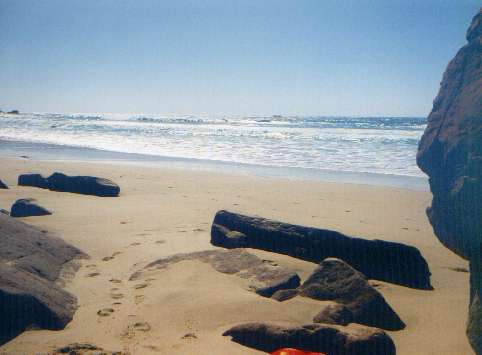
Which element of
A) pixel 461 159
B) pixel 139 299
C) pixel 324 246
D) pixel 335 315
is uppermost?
pixel 461 159

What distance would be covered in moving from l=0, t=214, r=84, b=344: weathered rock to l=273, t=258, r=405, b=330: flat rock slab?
70.4 inches

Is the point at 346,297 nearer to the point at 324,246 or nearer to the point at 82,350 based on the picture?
the point at 324,246

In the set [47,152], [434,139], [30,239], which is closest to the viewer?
[434,139]

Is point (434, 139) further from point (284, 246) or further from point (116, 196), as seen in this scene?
point (116, 196)

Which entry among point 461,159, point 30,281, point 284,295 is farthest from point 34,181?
point 461,159

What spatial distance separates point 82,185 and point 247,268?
5.55 meters

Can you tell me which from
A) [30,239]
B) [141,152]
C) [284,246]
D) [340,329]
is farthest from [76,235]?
[141,152]

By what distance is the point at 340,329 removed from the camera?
2.75m

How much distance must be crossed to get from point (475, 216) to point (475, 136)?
54 cm

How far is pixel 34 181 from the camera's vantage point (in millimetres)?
9188

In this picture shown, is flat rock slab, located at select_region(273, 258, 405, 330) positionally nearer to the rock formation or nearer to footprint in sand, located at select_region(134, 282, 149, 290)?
the rock formation

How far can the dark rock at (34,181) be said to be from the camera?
29.7 feet

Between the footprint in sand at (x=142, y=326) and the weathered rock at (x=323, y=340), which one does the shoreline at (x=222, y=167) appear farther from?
the footprint in sand at (x=142, y=326)

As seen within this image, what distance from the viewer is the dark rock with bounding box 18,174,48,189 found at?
Result: 9042 mm
